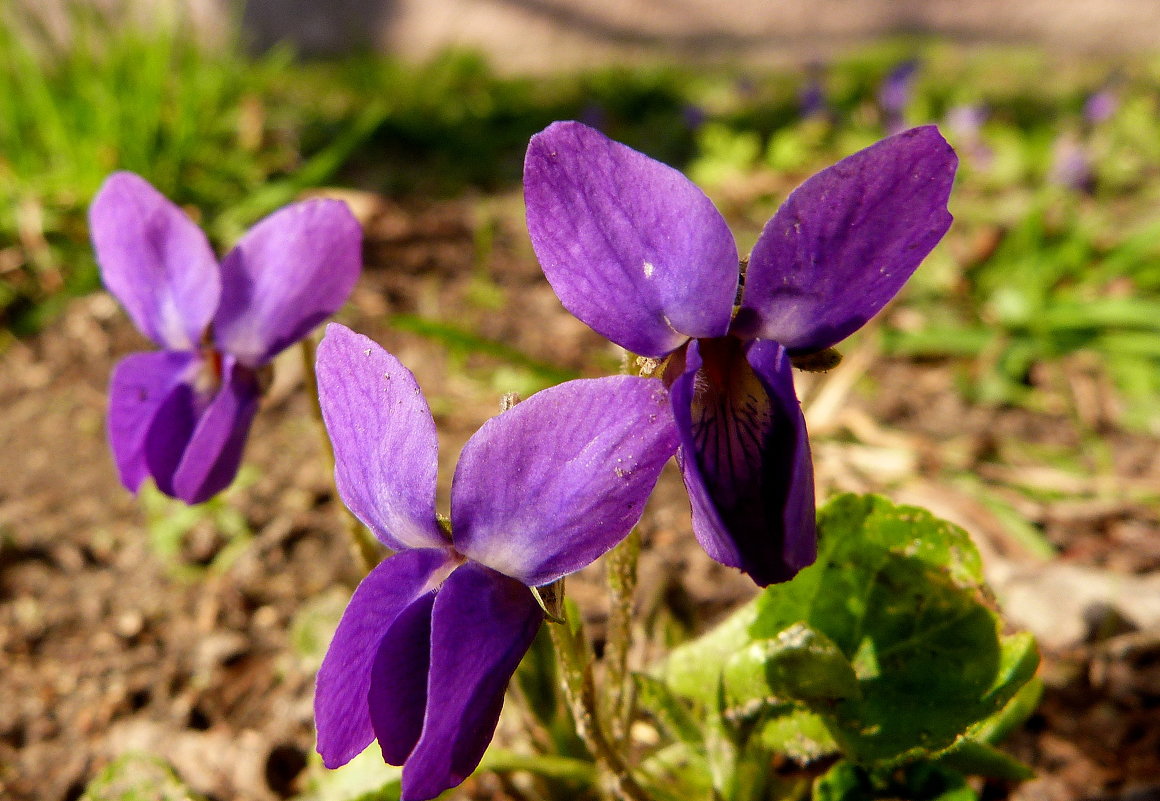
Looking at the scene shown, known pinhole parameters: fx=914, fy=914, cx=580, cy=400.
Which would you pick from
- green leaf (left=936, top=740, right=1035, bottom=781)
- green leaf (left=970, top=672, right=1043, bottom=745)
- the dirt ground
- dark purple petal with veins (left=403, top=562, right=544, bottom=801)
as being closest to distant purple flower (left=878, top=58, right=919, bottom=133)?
the dirt ground

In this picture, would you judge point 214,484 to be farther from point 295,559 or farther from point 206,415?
point 295,559

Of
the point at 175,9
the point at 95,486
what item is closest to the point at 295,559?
the point at 95,486

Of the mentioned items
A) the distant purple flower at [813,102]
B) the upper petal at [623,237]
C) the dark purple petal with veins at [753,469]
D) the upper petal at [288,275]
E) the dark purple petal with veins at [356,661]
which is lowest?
the distant purple flower at [813,102]

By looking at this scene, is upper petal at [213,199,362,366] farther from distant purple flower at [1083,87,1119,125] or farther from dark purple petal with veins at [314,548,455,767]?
distant purple flower at [1083,87,1119,125]

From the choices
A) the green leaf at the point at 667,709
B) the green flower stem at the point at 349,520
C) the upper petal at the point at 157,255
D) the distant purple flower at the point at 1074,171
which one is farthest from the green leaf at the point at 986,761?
the distant purple flower at the point at 1074,171

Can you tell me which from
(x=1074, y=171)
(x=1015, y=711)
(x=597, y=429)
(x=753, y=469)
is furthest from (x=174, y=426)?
(x=1074, y=171)

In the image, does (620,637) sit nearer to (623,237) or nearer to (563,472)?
(563,472)

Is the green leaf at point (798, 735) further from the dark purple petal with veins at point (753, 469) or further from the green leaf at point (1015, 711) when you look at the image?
the dark purple petal with veins at point (753, 469)
